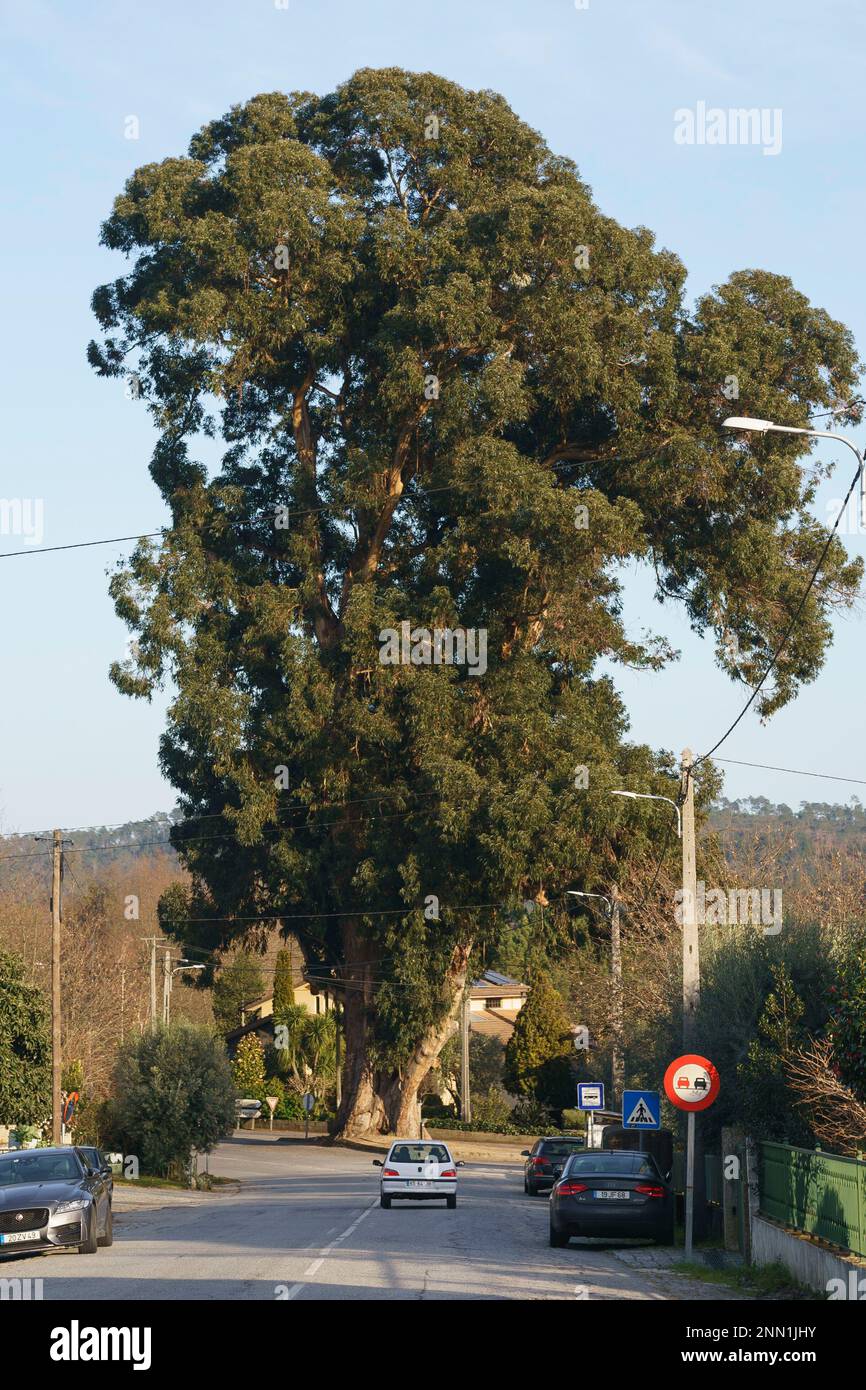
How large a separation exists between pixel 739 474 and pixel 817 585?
4197 mm

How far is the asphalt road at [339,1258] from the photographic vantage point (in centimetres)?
1527

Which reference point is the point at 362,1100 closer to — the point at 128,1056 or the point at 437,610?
the point at 128,1056

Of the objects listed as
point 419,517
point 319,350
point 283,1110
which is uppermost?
point 319,350

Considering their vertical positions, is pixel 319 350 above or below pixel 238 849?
above

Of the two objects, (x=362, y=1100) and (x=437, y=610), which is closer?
(x=437, y=610)

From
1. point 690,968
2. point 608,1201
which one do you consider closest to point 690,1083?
point 608,1201

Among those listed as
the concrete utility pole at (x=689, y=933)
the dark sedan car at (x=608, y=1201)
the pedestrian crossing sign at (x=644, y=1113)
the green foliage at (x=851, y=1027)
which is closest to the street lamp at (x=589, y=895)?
the concrete utility pole at (x=689, y=933)

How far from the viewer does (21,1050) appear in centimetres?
4234

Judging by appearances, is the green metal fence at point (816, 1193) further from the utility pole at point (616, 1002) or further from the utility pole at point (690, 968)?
the utility pole at point (616, 1002)

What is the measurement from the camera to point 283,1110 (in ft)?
275

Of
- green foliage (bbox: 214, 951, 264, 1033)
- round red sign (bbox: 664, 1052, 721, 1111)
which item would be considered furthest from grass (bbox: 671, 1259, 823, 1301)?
green foliage (bbox: 214, 951, 264, 1033)
